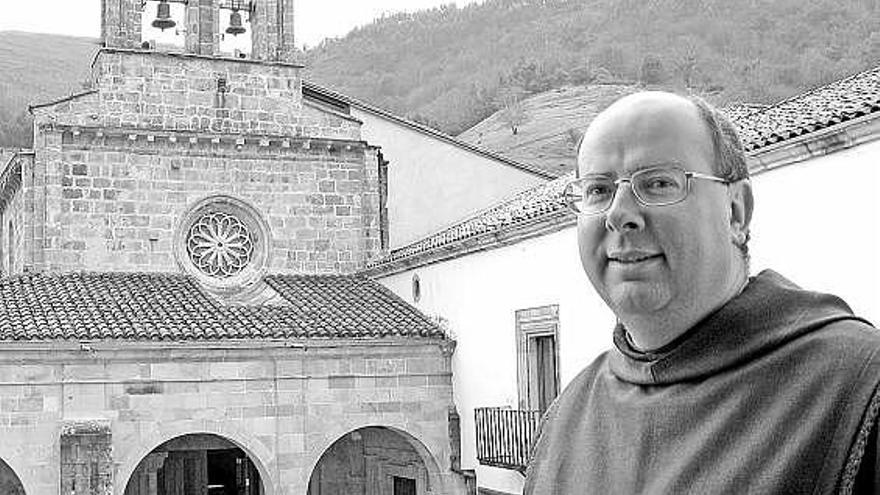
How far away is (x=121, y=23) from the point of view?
661 inches

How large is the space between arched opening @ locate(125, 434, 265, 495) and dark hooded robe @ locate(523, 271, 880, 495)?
1526 centimetres

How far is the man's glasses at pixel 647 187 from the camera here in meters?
1.54

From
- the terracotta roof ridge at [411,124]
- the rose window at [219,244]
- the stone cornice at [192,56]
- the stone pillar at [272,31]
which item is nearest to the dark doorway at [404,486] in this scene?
the rose window at [219,244]

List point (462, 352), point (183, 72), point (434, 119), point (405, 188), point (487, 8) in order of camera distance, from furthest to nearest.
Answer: point (487, 8), point (434, 119), point (405, 188), point (183, 72), point (462, 352)

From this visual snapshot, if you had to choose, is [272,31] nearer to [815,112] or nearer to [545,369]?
[545,369]

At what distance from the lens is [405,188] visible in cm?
1972

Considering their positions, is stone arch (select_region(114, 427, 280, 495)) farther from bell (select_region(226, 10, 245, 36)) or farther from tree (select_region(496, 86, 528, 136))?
tree (select_region(496, 86, 528, 136))

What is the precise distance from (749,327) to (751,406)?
11 centimetres

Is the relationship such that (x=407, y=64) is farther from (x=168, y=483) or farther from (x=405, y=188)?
(x=168, y=483)

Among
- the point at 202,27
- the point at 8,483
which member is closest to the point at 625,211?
the point at 8,483

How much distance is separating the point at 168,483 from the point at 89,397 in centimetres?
469

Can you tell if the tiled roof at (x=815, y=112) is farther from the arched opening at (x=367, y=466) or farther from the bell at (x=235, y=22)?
the bell at (x=235, y=22)

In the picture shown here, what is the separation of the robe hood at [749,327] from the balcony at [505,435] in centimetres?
1078

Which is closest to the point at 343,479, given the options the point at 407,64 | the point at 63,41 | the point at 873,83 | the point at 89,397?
the point at 89,397
